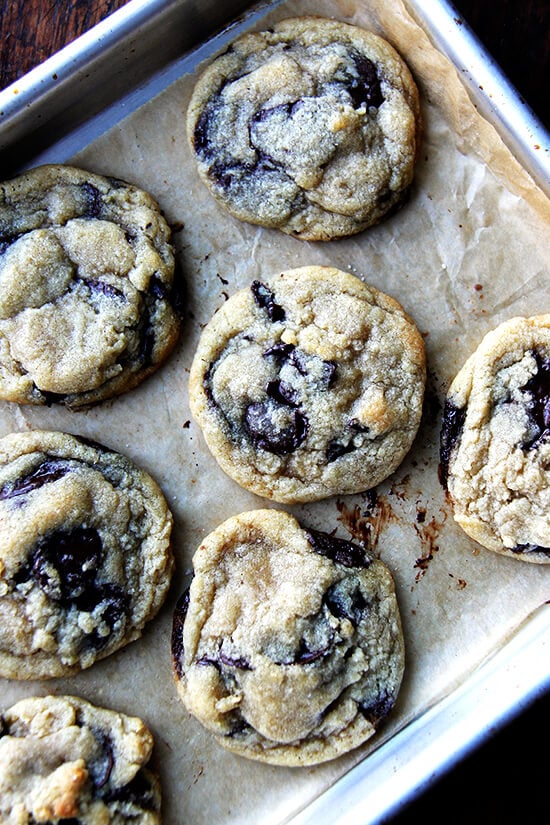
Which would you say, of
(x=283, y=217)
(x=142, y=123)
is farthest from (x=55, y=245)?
(x=283, y=217)

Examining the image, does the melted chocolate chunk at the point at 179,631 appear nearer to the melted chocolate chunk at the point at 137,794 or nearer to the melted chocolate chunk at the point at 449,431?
the melted chocolate chunk at the point at 137,794

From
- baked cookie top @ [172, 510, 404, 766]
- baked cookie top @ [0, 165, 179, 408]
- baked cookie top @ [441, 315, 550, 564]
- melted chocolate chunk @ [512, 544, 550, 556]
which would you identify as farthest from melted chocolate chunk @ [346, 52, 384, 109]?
melted chocolate chunk @ [512, 544, 550, 556]

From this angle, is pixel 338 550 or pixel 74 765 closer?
pixel 74 765

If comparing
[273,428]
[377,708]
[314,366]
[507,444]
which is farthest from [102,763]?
[507,444]

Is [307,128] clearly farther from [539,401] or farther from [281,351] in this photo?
[539,401]

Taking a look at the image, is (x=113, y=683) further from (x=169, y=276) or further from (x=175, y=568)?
(x=169, y=276)

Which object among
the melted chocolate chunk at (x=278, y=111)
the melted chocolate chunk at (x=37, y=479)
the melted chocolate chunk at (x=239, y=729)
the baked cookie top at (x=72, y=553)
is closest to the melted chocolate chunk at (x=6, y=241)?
the baked cookie top at (x=72, y=553)
